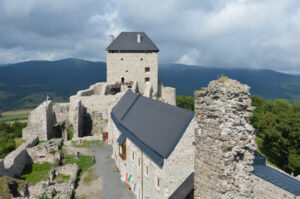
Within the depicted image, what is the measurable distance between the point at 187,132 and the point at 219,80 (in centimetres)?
658

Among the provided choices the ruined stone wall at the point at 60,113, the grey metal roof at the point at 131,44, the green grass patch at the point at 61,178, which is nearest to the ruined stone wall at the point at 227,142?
the green grass patch at the point at 61,178

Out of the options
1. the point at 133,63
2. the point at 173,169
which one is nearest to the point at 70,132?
the point at 133,63

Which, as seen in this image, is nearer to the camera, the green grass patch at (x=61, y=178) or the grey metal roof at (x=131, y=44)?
the green grass patch at (x=61, y=178)

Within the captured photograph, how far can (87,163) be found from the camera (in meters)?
23.3

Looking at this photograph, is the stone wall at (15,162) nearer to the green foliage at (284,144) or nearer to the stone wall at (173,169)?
the stone wall at (173,169)

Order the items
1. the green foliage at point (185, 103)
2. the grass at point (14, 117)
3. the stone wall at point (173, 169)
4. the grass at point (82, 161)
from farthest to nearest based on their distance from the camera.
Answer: the grass at point (14, 117) → the green foliage at point (185, 103) → the grass at point (82, 161) → the stone wall at point (173, 169)

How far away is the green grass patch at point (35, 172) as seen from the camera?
19844 mm

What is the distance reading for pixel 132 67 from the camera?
4078 centimetres

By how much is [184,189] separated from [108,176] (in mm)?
10848

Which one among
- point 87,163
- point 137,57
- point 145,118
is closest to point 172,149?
point 145,118

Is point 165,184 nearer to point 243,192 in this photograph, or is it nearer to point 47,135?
point 243,192

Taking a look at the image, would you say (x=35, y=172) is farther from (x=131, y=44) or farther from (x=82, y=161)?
(x=131, y=44)

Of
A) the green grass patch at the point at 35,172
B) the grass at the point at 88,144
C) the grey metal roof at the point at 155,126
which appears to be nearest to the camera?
the grey metal roof at the point at 155,126

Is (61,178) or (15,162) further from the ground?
(15,162)
